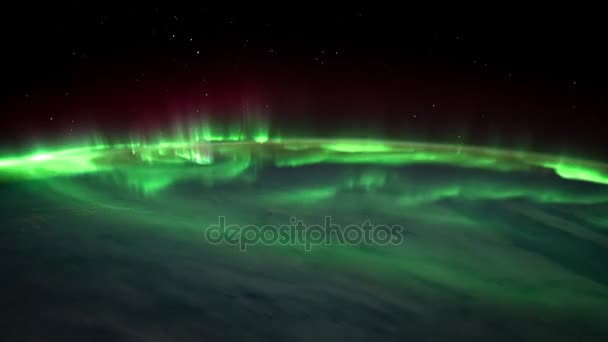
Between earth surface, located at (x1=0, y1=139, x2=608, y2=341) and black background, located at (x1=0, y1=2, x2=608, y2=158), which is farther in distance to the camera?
black background, located at (x1=0, y1=2, x2=608, y2=158)

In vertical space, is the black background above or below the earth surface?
above

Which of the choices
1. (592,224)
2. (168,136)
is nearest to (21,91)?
(168,136)

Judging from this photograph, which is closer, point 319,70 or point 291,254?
point 291,254

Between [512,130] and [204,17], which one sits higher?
[204,17]

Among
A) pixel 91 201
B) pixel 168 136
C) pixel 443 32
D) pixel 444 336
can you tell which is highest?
pixel 443 32

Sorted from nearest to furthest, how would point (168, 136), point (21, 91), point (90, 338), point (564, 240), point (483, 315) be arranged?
point (90, 338) < point (483, 315) < point (564, 240) < point (21, 91) < point (168, 136)

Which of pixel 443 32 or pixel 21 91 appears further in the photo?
pixel 443 32

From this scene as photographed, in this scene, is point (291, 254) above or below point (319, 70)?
below

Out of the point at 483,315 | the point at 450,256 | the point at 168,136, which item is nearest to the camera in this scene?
the point at 483,315

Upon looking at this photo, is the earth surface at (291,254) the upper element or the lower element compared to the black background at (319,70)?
lower

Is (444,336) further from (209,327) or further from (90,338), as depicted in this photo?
(90,338)

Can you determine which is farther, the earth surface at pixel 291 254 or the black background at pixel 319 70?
the black background at pixel 319 70
